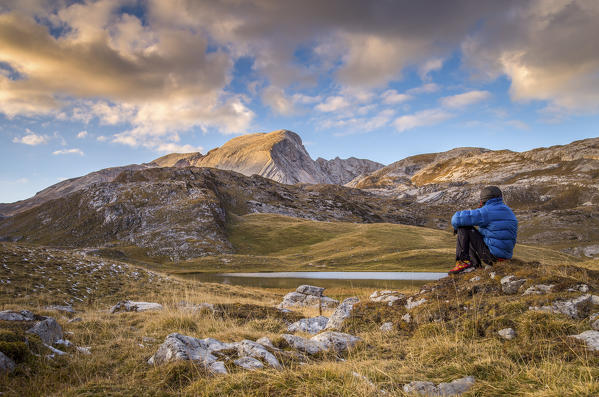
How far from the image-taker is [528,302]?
25.0ft

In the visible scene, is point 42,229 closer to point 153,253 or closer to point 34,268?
point 153,253

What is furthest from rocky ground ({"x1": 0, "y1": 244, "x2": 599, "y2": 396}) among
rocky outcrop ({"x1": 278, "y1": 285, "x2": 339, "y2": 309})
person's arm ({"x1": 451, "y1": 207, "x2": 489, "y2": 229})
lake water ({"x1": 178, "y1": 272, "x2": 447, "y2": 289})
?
lake water ({"x1": 178, "y1": 272, "x2": 447, "y2": 289})

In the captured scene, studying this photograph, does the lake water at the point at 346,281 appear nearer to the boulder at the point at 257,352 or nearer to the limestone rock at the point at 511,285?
the limestone rock at the point at 511,285

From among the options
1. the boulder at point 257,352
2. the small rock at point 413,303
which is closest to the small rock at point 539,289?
the small rock at point 413,303

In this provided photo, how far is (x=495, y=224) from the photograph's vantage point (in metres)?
10.6

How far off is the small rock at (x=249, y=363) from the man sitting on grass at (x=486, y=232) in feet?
26.7

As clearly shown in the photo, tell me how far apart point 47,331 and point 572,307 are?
1191 centimetres

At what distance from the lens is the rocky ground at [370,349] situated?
4.98m

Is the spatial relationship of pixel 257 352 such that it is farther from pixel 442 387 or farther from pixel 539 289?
pixel 539 289

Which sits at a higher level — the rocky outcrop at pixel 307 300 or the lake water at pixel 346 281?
the rocky outcrop at pixel 307 300

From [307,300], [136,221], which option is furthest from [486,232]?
[136,221]

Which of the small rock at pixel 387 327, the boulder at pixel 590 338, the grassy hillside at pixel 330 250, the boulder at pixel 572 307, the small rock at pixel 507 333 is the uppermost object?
the boulder at pixel 572 307

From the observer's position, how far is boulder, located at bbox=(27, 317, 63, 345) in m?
7.16

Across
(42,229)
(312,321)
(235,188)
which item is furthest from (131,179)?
(312,321)
